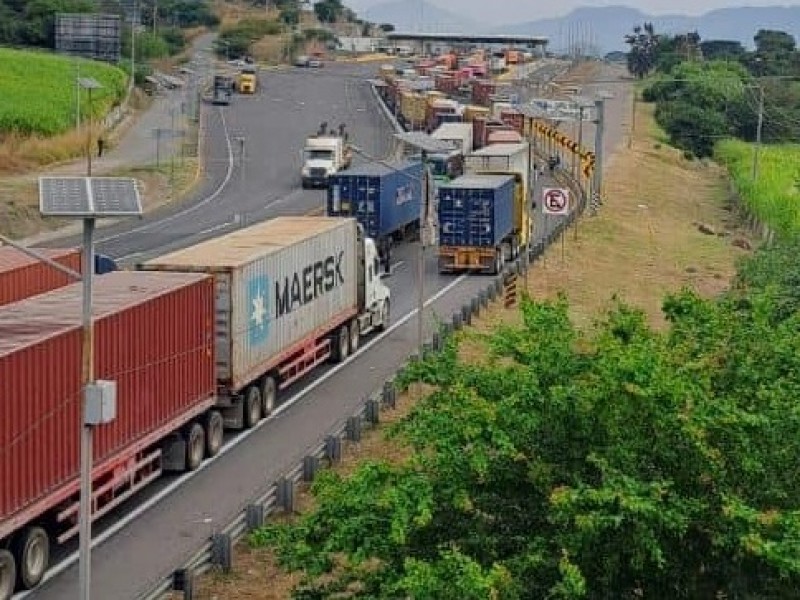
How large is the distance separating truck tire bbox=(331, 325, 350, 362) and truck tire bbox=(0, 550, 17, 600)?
15.5 meters

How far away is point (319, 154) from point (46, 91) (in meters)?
21.9

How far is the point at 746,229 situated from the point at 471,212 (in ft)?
83.1

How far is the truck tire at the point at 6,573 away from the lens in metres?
18.0

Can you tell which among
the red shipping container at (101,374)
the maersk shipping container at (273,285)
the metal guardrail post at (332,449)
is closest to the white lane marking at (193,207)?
the maersk shipping container at (273,285)

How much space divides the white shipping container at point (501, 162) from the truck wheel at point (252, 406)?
83.7 ft

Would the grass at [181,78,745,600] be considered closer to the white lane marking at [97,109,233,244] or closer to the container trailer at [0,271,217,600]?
the container trailer at [0,271,217,600]

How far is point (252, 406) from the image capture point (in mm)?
27188

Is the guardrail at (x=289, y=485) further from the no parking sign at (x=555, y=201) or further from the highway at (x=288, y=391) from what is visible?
the no parking sign at (x=555, y=201)

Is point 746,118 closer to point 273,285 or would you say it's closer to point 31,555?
point 273,285

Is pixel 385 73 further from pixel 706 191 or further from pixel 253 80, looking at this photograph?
pixel 706 191

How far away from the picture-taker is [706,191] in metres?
A: 85.9

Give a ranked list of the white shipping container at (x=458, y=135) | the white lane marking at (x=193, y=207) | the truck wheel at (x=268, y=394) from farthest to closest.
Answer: the white shipping container at (x=458, y=135) < the white lane marking at (x=193, y=207) < the truck wheel at (x=268, y=394)

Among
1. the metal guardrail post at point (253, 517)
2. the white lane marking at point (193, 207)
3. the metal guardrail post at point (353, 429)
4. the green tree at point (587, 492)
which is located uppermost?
the green tree at point (587, 492)

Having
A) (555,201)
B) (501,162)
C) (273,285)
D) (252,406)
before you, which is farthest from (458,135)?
(252,406)
